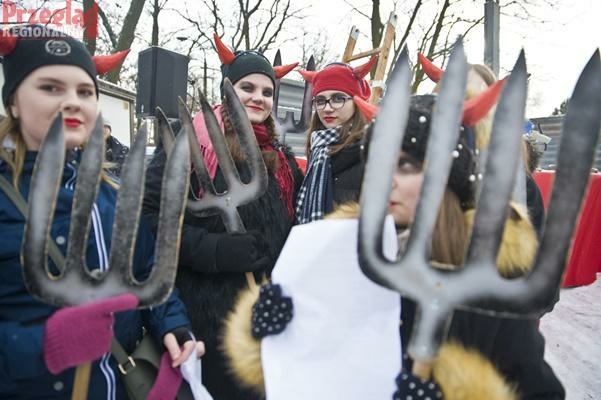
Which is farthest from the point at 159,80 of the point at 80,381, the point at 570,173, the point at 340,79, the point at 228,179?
the point at 570,173

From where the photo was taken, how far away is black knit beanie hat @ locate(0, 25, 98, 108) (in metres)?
1.18

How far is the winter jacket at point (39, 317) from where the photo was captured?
1036 millimetres

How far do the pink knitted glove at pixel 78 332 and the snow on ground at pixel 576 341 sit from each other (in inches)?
111

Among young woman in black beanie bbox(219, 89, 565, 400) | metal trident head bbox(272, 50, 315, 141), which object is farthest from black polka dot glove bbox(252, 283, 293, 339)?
metal trident head bbox(272, 50, 315, 141)

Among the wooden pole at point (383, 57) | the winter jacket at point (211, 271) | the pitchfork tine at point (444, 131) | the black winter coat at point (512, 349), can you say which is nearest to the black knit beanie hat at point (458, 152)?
the pitchfork tine at point (444, 131)

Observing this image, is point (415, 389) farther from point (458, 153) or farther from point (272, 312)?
point (458, 153)

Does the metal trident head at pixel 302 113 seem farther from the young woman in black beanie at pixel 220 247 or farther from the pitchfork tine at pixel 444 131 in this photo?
the pitchfork tine at pixel 444 131

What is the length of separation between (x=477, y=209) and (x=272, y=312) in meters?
0.50

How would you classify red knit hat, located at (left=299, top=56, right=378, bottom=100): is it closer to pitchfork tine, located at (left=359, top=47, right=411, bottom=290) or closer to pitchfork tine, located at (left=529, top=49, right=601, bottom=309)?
pitchfork tine, located at (left=359, top=47, right=411, bottom=290)

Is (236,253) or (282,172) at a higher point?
(282,172)

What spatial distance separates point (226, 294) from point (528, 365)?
1069 mm

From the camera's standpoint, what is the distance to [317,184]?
2.01 m

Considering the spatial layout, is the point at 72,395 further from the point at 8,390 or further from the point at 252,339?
the point at 252,339

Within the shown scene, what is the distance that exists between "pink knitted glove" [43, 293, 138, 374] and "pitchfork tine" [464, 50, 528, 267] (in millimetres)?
789
